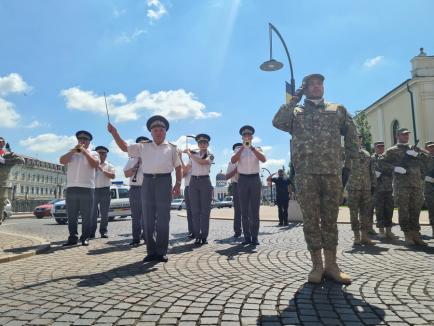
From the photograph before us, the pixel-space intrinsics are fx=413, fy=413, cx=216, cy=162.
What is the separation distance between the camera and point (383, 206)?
900 centimetres

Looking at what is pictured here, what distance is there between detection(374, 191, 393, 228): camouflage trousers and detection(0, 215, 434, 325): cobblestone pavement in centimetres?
249

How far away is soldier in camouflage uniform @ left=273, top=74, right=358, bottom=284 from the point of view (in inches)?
179

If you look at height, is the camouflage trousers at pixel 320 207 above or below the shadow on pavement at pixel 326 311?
above

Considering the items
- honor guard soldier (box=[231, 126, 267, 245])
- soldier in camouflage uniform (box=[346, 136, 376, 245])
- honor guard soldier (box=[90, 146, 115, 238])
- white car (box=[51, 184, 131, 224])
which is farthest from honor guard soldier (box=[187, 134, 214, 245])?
white car (box=[51, 184, 131, 224])

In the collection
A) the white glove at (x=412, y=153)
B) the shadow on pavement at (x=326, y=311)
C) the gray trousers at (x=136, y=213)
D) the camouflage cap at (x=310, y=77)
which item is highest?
the camouflage cap at (x=310, y=77)

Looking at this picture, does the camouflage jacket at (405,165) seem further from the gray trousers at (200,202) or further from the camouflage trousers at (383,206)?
the gray trousers at (200,202)

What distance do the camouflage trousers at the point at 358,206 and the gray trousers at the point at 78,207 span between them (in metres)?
5.17

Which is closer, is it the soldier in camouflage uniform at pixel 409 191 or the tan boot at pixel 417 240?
the tan boot at pixel 417 240

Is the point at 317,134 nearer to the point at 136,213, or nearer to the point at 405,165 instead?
the point at 405,165

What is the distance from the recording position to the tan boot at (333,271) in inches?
168

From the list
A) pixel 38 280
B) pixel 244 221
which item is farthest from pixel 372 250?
pixel 38 280

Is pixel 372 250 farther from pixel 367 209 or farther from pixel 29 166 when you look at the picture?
pixel 29 166

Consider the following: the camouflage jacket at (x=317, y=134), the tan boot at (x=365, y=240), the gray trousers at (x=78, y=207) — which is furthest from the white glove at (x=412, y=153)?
the gray trousers at (x=78, y=207)

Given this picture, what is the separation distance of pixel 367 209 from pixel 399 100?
38.9 m
